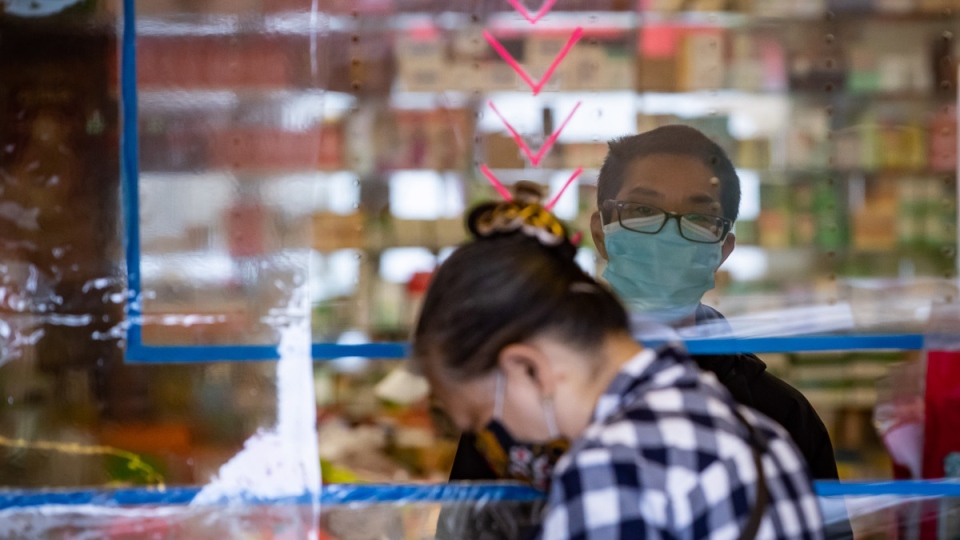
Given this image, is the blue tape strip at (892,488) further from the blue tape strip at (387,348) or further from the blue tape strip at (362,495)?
the blue tape strip at (387,348)

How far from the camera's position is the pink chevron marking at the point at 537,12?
5.65ft

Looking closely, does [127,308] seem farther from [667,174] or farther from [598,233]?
[667,174]

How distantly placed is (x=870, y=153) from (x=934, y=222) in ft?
0.66

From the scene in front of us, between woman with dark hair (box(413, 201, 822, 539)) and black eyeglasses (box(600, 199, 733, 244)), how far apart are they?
22.1 inches

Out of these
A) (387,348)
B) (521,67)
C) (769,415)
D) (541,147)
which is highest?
(521,67)

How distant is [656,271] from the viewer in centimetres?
162

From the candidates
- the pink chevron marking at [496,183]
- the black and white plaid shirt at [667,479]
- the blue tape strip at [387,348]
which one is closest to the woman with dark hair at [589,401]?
the black and white plaid shirt at [667,479]

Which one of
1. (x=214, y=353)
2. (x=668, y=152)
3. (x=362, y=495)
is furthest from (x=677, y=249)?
(x=214, y=353)

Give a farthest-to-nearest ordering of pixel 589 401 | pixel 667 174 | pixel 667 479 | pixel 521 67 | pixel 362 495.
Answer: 1. pixel 521 67
2. pixel 667 174
3. pixel 362 495
4. pixel 589 401
5. pixel 667 479

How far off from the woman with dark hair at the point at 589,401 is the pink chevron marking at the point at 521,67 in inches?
28.3

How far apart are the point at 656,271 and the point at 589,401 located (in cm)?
66

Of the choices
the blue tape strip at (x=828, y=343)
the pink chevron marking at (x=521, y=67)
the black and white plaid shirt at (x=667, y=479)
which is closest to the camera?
the black and white plaid shirt at (x=667, y=479)

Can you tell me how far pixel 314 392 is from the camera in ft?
5.27

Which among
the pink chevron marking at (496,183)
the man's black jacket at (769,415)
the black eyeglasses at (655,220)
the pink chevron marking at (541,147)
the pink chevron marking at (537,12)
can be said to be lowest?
the man's black jacket at (769,415)
